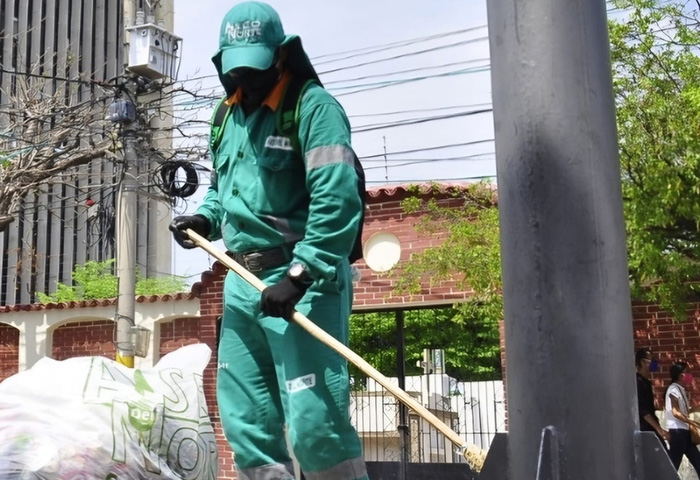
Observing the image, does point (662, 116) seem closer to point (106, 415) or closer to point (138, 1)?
point (106, 415)

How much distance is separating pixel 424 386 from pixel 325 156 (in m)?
15.1

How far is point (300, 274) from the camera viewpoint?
9.55 ft

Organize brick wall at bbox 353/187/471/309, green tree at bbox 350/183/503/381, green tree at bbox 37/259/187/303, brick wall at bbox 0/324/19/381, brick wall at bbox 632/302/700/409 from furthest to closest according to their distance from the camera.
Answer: green tree at bbox 37/259/187/303
brick wall at bbox 0/324/19/381
brick wall at bbox 353/187/471/309
brick wall at bbox 632/302/700/409
green tree at bbox 350/183/503/381

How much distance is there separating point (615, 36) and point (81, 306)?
9471mm

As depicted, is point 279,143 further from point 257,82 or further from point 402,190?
point 402,190

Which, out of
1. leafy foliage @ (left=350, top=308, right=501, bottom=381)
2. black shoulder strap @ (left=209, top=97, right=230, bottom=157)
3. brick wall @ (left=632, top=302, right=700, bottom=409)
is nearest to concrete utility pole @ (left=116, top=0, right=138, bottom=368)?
brick wall @ (left=632, top=302, right=700, bottom=409)

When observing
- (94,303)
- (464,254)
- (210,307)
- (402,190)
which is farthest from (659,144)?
(94,303)

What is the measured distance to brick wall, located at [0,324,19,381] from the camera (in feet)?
50.6

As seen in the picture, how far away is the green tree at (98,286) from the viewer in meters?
27.8

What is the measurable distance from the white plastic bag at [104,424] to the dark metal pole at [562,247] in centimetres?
272

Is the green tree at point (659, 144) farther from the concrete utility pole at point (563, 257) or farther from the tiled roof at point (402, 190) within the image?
the concrete utility pole at point (563, 257)

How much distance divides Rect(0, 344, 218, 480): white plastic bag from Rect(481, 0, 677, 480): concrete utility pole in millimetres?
2667

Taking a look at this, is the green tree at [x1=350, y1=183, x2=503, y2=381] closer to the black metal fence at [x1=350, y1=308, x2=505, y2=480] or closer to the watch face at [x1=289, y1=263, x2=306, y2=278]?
the black metal fence at [x1=350, y1=308, x2=505, y2=480]

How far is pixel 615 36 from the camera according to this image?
27.6ft
